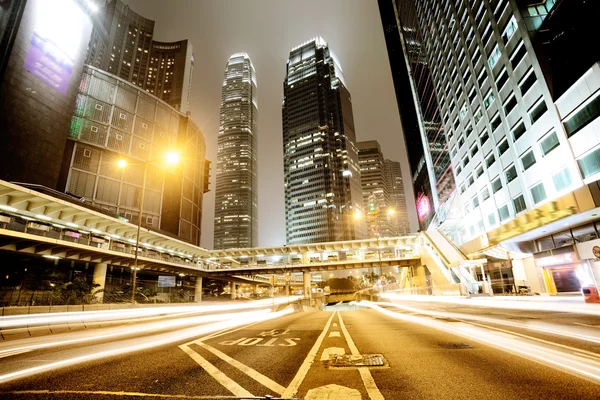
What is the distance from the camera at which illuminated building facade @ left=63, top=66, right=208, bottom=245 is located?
195 ft

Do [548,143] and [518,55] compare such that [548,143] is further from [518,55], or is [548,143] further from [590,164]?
[518,55]

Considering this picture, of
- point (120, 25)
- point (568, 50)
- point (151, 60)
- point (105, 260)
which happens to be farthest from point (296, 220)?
point (568, 50)

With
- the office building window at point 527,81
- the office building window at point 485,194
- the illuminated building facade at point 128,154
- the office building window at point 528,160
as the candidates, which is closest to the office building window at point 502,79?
the office building window at point 527,81

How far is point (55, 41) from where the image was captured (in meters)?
49.1

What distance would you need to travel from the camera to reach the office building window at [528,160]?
109 ft

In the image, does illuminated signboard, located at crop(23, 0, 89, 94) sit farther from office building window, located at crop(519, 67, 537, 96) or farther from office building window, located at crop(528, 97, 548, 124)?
office building window, located at crop(528, 97, 548, 124)

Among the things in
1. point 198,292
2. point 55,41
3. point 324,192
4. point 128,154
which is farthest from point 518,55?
point 324,192

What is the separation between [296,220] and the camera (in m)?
192

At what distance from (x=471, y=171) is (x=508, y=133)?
43.0 feet

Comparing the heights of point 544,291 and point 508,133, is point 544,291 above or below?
below

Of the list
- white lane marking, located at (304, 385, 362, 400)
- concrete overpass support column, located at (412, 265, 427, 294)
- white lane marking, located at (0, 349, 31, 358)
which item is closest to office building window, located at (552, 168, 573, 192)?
concrete overpass support column, located at (412, 265, 427, 294)

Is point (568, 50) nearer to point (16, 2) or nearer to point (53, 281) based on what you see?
point (53, 281)

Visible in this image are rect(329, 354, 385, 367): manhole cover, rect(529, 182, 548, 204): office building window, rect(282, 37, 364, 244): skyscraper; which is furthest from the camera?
rect(282, 37, 364, 244): skyscraper

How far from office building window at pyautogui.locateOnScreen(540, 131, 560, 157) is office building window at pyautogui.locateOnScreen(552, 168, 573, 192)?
2.85 metres
